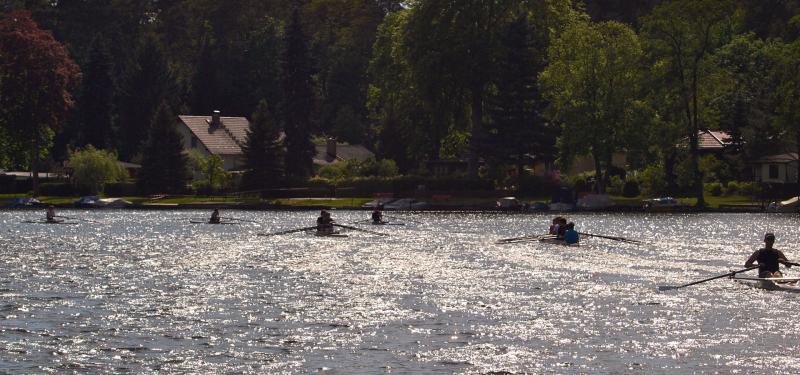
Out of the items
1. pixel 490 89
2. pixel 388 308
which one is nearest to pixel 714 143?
pixel 490 89

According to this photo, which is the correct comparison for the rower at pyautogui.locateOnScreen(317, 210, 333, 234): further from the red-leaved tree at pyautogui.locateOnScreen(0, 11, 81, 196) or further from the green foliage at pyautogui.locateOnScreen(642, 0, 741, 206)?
the red-leaved tree at pyautogui.locateOnScreen(0, 11, 81, 196)

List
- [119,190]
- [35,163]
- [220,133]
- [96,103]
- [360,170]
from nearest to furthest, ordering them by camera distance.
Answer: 1. [360,170]
2. [119,190]
3. [35,163]
4. [96,103]
5. [220,133]

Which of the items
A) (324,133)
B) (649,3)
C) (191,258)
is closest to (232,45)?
(324,133)

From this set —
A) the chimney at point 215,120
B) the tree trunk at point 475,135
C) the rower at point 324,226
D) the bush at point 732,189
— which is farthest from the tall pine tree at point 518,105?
the rower at point 324,226

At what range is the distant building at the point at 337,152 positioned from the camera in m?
158

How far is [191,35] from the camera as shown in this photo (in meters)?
195

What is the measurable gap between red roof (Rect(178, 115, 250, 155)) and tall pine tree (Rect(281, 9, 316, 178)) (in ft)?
31.3

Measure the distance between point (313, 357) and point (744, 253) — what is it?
114 ft

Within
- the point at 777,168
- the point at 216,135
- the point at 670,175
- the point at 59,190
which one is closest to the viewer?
the point at 670,175

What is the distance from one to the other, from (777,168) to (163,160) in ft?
176

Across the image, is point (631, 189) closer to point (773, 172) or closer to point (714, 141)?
point (773, 172)

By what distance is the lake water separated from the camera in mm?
35344

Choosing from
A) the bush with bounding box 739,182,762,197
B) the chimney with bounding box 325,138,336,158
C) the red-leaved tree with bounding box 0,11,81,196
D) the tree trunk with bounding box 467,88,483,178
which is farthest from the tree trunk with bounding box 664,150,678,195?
the red-leaved tree with bounding box 0,11,81,196

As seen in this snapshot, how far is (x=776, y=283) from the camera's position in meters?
49.4
